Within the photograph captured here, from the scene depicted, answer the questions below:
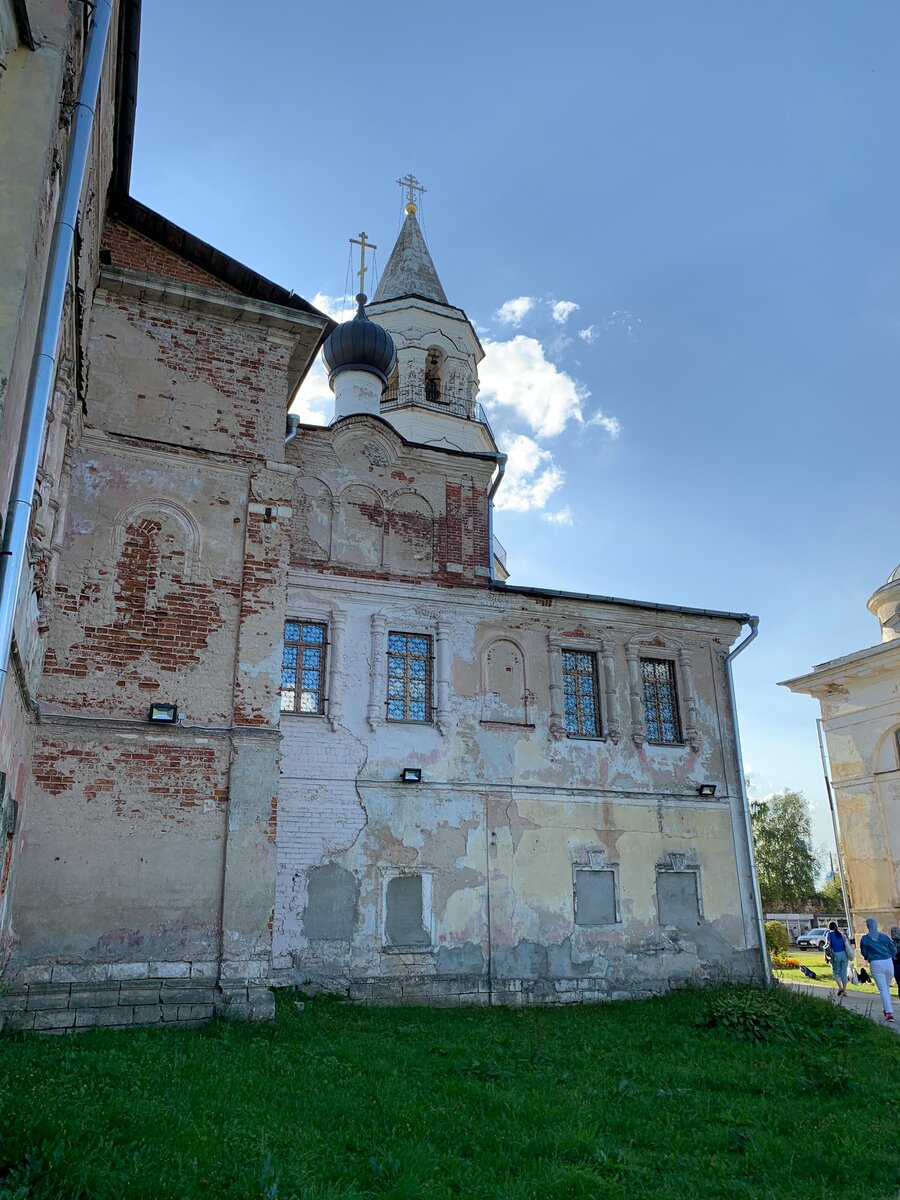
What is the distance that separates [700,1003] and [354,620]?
7625 mm

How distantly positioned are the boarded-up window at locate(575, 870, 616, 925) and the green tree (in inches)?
1369

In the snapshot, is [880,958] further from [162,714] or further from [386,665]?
[162,714]

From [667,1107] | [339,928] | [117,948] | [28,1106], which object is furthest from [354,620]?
[28,1106]

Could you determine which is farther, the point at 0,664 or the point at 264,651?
the point at 264,651

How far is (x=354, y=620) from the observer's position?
14367 mm

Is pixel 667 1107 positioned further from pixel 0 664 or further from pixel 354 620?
pixel 354 620

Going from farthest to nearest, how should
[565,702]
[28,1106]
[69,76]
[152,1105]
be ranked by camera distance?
[565,702], [69,76], [152,1105], [28,1106]

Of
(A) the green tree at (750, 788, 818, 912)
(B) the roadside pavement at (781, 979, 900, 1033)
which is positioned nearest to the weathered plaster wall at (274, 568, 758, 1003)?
(B) the roadside pavement at (781, 979, 900, 1033)

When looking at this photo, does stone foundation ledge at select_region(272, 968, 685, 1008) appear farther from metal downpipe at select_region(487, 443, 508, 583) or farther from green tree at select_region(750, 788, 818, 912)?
green tree at select_region(750, 788, 818, 912)

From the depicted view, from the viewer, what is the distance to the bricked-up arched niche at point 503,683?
14820mm

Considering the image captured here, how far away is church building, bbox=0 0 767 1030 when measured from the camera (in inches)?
368

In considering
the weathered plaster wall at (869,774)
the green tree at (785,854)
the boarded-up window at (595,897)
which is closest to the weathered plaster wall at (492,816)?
the boarded-up window at (595,897)

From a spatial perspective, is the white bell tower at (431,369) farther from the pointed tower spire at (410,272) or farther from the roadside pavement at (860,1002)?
the roadside pavement at (860,1002)

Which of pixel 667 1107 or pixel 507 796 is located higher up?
pixel 507 796
